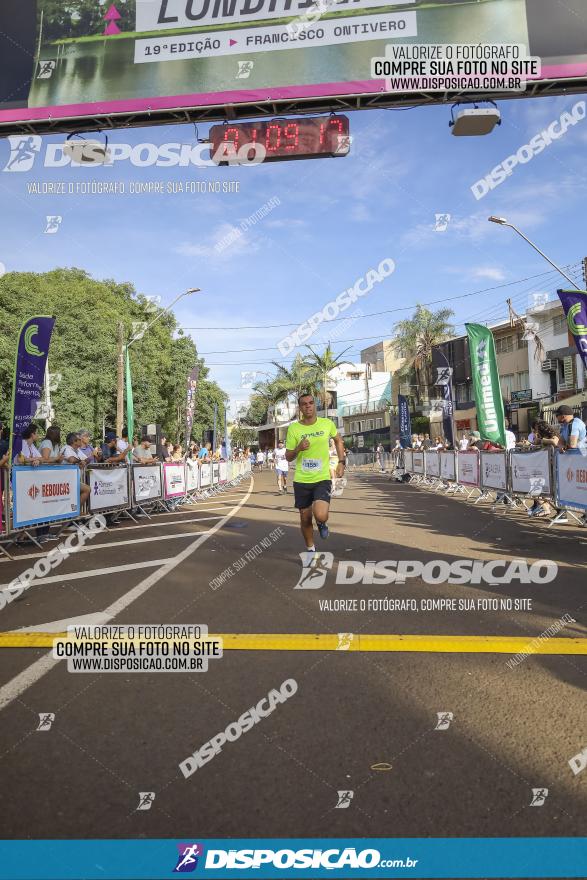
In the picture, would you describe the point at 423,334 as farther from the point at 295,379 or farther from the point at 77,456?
the point at 77,456

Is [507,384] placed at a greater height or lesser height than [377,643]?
greater

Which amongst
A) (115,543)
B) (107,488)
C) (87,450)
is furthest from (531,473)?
(87,450)

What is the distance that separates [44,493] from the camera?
969cm

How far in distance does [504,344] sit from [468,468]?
31518 millimetres

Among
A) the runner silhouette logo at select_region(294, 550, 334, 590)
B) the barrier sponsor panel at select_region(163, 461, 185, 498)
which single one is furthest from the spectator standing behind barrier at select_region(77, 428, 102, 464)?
the runner silhouette logo at select_region(294, 550, 334, 590)

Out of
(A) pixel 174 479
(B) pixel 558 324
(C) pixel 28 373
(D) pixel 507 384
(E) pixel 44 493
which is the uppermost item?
(B) pixel 558 324

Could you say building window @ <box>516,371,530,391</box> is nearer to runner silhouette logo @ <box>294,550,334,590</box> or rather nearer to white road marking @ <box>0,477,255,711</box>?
white road marking @ <box>0,477,255,711</box>

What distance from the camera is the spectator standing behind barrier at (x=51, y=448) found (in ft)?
33.6

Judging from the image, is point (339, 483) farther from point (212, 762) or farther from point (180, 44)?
point (212, 762)

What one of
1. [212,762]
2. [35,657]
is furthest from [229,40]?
[212,762]

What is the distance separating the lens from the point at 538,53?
11.6 metres

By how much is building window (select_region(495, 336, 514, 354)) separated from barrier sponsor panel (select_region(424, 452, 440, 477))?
967 inches

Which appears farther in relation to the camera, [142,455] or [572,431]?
[142,455]

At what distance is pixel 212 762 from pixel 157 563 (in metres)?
4.93
